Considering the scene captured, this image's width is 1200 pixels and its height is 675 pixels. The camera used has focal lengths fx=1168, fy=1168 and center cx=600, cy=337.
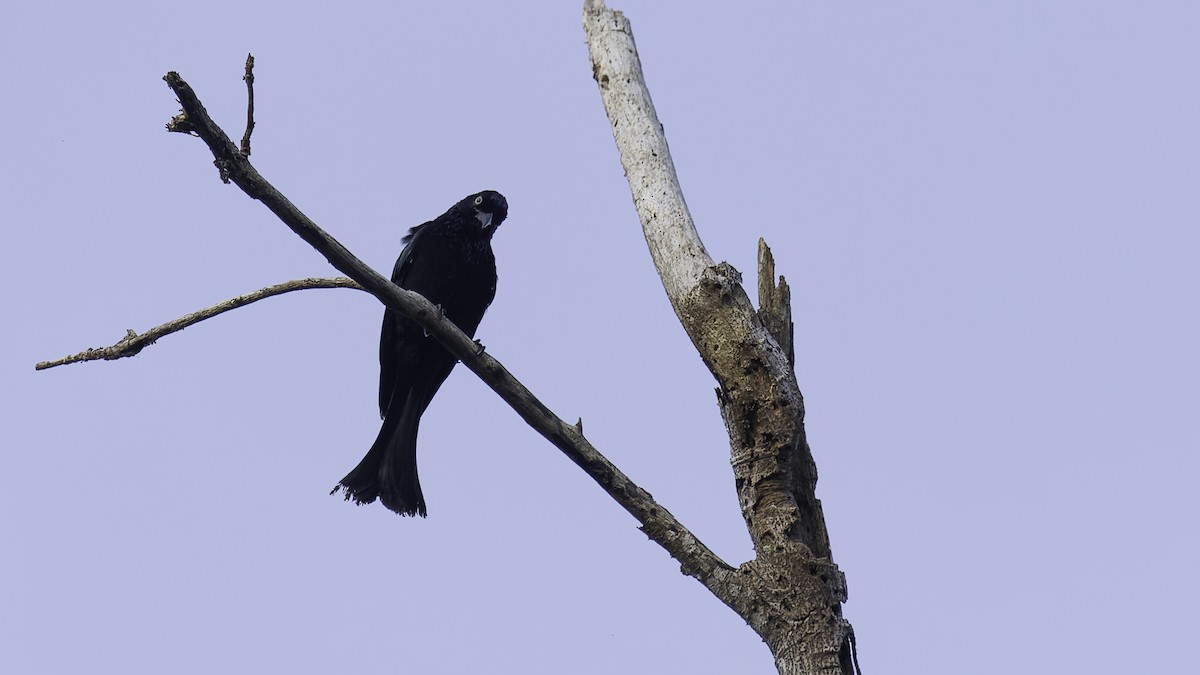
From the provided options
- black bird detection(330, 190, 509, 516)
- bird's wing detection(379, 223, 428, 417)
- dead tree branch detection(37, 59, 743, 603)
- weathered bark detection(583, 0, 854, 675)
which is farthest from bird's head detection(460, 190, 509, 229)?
dead tree branch detection(37, 59, 743, 603)

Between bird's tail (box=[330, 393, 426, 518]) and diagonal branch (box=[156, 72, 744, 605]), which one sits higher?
bird's tail (box=[330, 393, 426, 518])

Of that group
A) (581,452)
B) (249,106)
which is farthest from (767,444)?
(249,106)

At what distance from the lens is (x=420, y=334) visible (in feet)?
17.9

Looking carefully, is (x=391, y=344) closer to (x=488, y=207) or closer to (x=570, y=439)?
(x=488, y=207)

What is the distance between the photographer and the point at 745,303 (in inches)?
150

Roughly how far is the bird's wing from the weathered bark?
71.6 inches

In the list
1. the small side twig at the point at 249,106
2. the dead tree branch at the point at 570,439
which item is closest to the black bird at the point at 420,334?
the dead tree branch at the point at 570,439

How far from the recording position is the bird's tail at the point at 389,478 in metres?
5.10

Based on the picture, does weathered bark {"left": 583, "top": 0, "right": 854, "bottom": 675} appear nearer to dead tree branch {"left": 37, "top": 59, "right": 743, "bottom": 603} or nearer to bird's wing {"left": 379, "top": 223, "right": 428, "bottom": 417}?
dead tree branch {"left": 37, "top": 59, "right": 743, "bottom": 603}

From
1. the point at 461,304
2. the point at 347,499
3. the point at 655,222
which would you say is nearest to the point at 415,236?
the point at 461,304

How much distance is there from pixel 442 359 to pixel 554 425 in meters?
2.00

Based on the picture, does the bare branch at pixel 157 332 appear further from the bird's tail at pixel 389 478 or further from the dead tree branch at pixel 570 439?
the bird's tail at pixel 389 478

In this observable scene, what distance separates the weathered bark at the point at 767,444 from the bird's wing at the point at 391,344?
71.6 inches

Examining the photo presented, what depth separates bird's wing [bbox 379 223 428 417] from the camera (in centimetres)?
→ 557
